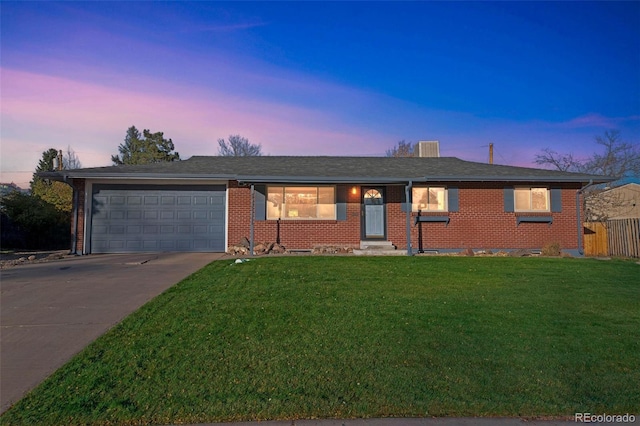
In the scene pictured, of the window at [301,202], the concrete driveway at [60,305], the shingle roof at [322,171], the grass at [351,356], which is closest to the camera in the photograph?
the grass at [351,356]

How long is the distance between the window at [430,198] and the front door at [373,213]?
1241mm

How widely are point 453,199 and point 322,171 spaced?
15.7 ft

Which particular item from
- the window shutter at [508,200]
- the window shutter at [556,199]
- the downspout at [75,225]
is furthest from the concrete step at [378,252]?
the downspout at [75,225]

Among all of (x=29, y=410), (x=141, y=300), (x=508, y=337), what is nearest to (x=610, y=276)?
(x=508, y=337)

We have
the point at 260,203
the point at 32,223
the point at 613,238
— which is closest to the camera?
the point at 260,203

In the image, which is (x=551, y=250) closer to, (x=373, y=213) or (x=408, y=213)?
(x=408, y=213)

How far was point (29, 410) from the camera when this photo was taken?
3383 millimetres

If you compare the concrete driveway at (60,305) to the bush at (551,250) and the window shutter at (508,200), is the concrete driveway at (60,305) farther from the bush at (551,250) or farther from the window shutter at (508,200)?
the bush at (551,250)

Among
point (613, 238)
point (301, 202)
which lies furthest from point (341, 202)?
point (613, 238)

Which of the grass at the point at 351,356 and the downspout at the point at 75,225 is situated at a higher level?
the downspout at the point at 75,225

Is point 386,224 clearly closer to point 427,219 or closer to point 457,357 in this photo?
point 427,219

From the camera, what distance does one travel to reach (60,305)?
6.55 m

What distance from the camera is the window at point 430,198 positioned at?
1450cm

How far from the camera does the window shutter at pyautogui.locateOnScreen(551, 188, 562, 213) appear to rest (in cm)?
1453
